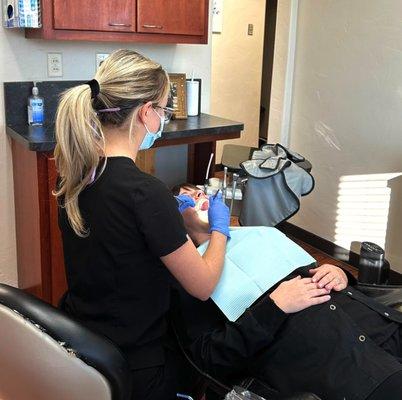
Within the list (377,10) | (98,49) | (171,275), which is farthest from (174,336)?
(377,10)

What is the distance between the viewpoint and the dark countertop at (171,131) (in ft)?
6.17

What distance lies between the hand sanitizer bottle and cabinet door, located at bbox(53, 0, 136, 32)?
32 centimetres

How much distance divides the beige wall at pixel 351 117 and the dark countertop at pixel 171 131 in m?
0.87

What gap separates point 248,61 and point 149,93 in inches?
148

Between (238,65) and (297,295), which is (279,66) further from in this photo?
(297,295)

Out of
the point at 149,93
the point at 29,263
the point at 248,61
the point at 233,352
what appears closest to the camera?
the point at 233,352

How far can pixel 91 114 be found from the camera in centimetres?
118

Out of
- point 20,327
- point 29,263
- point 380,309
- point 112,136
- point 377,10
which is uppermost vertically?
point 377,10

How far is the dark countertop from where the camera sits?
188 centimetres

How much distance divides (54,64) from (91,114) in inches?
47.7

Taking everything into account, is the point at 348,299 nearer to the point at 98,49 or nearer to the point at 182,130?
the point at 182,130

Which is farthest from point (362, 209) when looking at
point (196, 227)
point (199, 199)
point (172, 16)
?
point (196, 227)

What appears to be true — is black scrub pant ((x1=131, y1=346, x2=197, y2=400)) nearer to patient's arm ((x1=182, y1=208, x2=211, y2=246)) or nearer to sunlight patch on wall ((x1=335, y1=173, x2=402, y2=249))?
patient's arm ((x1=182, y1=208, x2=211, y2=246))

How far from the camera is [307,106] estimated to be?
3.29 metres
